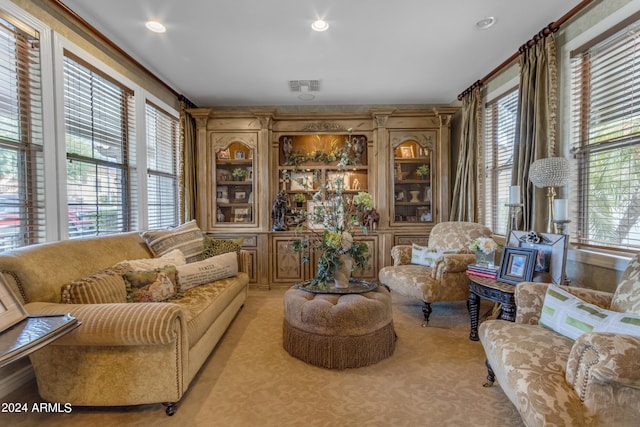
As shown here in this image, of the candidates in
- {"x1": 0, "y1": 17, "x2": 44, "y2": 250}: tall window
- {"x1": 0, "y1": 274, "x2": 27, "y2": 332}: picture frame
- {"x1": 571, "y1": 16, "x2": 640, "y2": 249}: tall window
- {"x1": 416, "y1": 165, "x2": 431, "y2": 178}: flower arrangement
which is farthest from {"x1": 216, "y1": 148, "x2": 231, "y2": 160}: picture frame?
{"x1": 571, "y1": 16, "x2": 640, "y2": 249}: tall window

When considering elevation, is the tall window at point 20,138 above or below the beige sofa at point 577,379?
above

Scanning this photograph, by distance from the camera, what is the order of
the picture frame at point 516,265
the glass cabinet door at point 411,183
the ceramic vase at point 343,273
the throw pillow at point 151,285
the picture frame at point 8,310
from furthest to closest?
the glass cabinet door at point 411,183 → the ceramic vase at point 343,273 → the picture frame at point 516,265 → the throw pillow at point 151,285 → the picture frame at point 8,310

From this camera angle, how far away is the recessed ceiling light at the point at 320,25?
2373mm

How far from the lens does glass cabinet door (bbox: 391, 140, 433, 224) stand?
13.7ft

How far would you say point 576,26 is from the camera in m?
2.27

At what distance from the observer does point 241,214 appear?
4285 millimetres

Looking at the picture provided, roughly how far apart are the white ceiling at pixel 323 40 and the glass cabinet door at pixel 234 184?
2.78 ft

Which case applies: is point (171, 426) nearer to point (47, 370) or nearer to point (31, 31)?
point (47, 370)

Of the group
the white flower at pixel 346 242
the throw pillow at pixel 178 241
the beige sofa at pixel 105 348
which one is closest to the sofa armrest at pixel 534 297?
the white flower at pixel 346 242

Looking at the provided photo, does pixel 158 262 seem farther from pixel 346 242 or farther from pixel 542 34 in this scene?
pixel 542 34

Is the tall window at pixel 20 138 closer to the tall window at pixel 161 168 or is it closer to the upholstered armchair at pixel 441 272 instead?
the tall window at pixel 161 168

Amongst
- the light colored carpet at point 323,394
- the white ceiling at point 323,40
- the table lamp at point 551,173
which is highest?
the white ceiling at point 323,40

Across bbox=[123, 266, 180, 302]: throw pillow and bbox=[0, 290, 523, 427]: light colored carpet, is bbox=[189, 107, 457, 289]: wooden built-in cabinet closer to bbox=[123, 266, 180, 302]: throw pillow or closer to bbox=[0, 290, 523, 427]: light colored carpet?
bbox=[0, 290, 523, 427]: light colored carpet

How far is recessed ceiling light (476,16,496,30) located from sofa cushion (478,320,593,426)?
234cm
